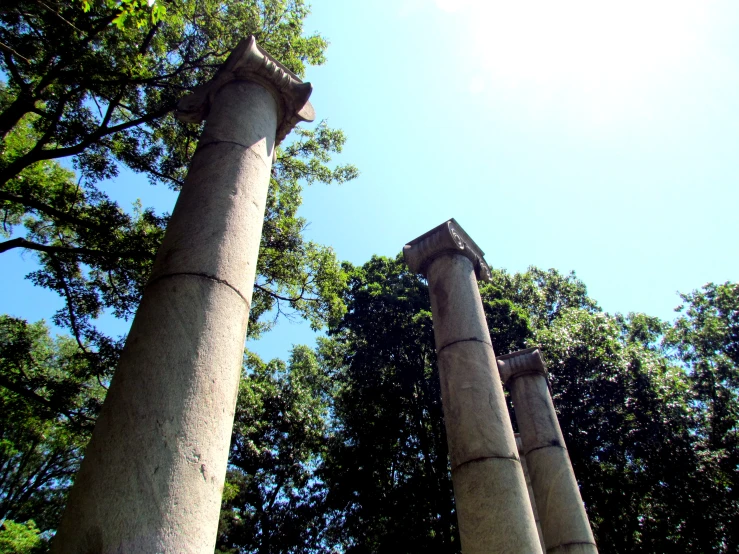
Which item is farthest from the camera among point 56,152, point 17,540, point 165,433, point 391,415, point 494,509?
point 391,415

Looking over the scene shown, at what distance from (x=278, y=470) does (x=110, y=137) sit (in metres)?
31.1

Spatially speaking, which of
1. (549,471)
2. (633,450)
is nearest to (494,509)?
(549,471)

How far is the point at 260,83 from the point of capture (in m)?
7.78

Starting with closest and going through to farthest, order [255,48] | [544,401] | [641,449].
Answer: [255,48], [544,401], [641,449]

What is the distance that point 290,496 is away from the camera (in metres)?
39.7

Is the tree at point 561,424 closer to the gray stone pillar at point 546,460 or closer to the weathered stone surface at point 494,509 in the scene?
the gray stone pillar at point 546,460

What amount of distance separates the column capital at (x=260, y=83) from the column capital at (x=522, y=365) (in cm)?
1135

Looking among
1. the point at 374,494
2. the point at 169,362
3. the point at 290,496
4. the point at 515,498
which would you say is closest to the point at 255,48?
the point at 169,362

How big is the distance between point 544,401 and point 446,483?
19.1 m

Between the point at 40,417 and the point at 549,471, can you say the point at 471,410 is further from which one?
the point at 40,417

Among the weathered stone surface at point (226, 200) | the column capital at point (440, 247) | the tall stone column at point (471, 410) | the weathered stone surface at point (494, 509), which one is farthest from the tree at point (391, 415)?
the weathered stone surface at point (226, 200)

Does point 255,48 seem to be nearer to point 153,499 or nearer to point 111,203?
point 153,499

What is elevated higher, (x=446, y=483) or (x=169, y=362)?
(x=446, y=483)

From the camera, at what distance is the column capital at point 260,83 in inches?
301
